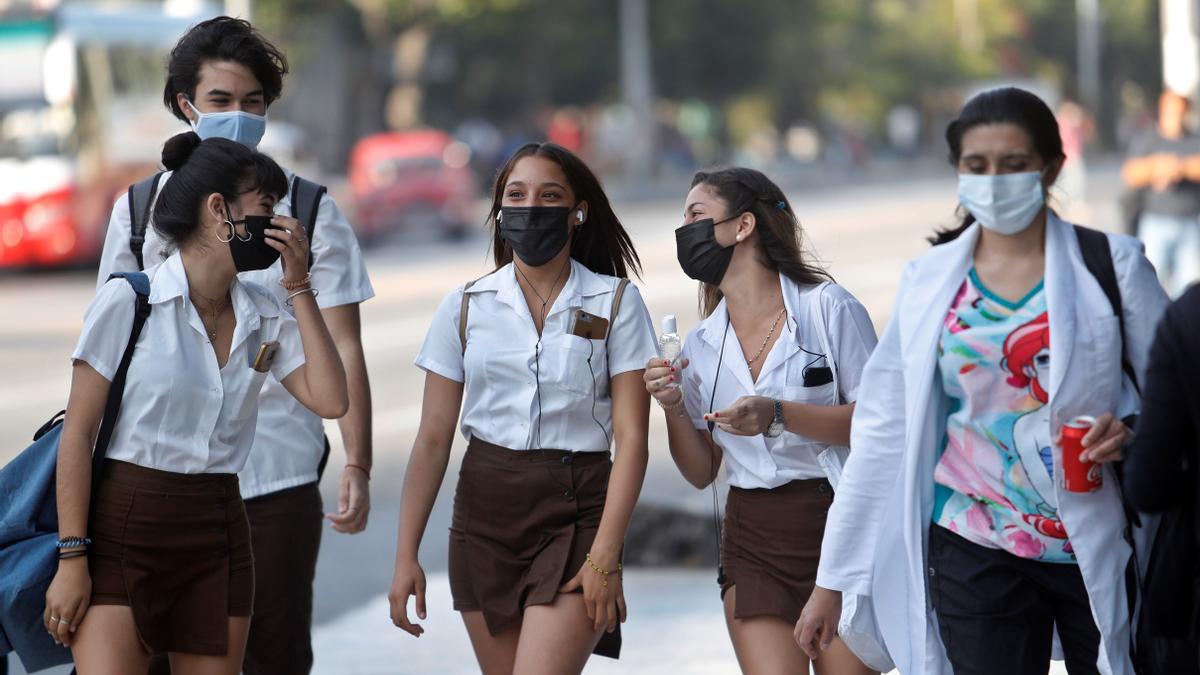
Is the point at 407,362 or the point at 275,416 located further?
the point at 407,362

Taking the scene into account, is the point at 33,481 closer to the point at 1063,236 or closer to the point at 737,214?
the point at 737,214

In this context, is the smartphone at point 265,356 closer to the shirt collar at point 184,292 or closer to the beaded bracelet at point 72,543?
the shirt collar at point 184,292

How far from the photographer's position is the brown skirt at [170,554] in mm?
3855

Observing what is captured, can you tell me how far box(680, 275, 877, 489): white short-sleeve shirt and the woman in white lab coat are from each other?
1.17 ft

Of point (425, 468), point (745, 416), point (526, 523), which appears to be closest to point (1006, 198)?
point (745, 416)

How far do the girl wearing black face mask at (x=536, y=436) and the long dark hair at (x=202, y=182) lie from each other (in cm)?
63

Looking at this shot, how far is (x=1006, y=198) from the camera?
12.1ft

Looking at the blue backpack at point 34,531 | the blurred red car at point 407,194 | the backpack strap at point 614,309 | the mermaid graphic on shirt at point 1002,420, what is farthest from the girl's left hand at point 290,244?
the blurred red car at point 407,194

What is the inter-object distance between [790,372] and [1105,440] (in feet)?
3.41

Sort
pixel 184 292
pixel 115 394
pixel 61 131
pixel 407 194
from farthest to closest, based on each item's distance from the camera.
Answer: pixel 407 194
pixel 61 131
pixel 184 292
pixel 115 394

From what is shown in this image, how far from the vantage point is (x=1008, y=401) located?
3.68 meters

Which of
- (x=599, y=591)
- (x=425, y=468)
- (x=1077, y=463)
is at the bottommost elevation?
(x=599, y=591)

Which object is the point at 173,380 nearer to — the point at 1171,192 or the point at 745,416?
the point at 745,416

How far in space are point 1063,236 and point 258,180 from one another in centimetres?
182
